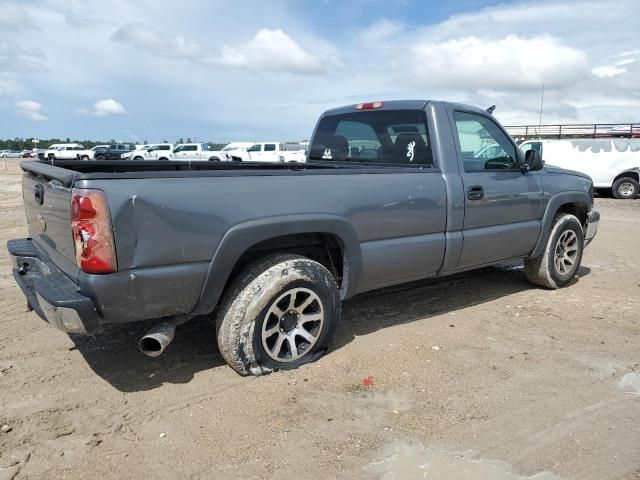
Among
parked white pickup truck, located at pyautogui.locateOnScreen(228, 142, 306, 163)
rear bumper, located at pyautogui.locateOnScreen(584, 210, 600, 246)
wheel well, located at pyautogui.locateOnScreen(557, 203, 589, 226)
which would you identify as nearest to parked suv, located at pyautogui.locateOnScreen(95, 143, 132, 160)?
wheel well, located at pyautogui.locateOnScreen(557, 203, 589, 226)

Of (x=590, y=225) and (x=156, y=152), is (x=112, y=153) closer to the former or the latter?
(x=156, y=152)

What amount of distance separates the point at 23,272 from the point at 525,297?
4.47 m

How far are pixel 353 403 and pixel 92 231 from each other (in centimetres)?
175

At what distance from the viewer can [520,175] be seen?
191 inches

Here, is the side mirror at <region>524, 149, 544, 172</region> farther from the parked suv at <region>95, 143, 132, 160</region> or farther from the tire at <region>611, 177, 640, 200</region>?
the tire at <region>611, 177, 640, 200</region>

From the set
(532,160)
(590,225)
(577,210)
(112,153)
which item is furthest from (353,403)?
(112,153)

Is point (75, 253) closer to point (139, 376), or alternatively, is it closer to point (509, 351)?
point (139, 376)

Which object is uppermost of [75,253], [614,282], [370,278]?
[75,253]

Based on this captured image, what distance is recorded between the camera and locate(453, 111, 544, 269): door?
4.36m

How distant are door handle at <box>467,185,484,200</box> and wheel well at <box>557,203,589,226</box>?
1.61m

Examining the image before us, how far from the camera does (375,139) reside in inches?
185

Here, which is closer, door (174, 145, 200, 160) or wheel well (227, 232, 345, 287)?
wheel well (227, 232, 345, 287)

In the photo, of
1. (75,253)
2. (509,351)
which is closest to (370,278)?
(509,351)

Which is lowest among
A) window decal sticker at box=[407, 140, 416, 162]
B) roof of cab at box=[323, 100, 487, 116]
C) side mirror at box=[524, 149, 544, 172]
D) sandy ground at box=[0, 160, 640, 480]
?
sandy ground at box=[0, 160, 640, 480]
